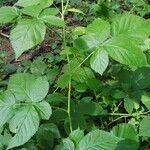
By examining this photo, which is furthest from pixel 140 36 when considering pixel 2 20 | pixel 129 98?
pixel 129 98

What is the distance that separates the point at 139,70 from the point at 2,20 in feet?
3.62

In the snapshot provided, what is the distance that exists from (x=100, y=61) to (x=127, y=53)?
4.8 inches

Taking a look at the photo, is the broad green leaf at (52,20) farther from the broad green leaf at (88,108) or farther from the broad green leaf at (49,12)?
the broad green leaf at (88,108)

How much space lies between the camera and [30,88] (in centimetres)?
147

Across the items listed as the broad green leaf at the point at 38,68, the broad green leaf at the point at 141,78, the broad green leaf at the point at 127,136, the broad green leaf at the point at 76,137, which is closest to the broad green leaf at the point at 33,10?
the broad green leaf at the point at 76,137

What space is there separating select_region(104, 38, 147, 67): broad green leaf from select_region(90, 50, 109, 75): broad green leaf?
0.03 metres

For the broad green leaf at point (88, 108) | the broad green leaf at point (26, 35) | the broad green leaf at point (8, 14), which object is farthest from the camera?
the broad green leaf at point (88, 108)

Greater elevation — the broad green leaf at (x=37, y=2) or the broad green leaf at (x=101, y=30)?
the broad green leaf at (x=37, y=2)

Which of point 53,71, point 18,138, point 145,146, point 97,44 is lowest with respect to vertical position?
point 145,146

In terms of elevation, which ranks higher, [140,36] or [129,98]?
[140,36]

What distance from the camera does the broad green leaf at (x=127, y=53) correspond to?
4.30ft

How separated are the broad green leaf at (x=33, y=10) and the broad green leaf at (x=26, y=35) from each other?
0.06 metres

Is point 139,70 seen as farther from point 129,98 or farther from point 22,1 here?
point 22,1

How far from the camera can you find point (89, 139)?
54.9 inches
